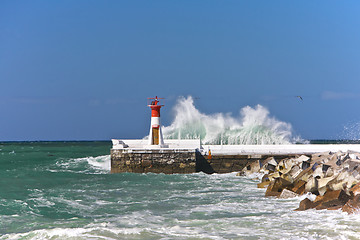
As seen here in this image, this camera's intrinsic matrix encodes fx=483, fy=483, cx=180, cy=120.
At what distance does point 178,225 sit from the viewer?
8.33 meters

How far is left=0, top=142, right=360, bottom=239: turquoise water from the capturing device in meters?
7.67

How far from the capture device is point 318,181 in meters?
11.3

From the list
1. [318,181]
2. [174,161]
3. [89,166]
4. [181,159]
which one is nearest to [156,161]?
[174,161]

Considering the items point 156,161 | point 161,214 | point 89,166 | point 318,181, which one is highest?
point 156,161

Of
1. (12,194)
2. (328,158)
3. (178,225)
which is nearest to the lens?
(178,225)

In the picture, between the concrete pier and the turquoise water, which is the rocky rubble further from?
the concrete pier

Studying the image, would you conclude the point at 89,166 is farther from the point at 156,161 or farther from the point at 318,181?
the point at 318,181

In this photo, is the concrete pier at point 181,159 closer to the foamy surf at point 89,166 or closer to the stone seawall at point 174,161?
the stone seawall at point 174,161

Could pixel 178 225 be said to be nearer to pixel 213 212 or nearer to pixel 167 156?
pixel 213 212

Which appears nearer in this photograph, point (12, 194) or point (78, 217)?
point (78, 217)

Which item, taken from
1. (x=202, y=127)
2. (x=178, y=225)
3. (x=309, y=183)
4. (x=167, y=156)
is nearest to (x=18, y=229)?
(x=178, y=225)

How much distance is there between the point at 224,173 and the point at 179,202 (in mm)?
7083

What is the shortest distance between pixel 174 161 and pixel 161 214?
26.9ft

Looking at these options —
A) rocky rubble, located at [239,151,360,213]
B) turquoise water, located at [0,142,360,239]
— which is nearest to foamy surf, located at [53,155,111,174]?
turquoise water, located at [0,142,360,239]
